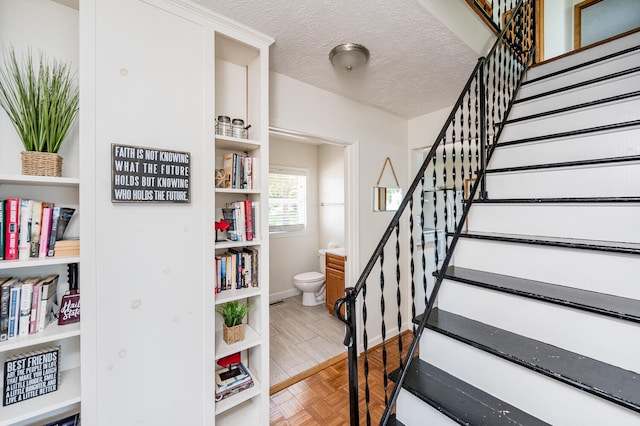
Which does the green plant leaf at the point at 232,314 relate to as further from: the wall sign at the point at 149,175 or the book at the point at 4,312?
the book at the point at 4,312

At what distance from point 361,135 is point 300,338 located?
7.46ft

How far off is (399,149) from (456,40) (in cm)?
142

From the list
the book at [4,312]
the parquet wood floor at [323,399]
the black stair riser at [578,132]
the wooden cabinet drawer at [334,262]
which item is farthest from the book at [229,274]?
the black stair riser at [578,132]

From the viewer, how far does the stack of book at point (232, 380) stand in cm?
164

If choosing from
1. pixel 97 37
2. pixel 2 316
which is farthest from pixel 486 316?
pixel 97 37

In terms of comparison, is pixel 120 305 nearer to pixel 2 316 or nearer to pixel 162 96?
pixel 2 316

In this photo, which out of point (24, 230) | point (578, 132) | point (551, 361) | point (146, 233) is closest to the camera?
point (551, 361)

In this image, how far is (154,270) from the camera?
1378 millimetres

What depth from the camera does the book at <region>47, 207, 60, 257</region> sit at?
3.91ft

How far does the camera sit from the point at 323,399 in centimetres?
204

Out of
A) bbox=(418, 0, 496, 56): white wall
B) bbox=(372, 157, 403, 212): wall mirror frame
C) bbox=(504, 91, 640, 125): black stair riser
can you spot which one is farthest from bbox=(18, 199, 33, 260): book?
bbox=(504, 91, 640, 125): black stair riser

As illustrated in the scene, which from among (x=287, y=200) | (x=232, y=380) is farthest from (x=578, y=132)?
(x=287, y=200)

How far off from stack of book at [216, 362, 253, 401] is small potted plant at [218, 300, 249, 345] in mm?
245

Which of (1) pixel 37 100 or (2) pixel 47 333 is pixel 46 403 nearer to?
(2) pixel 47 333
